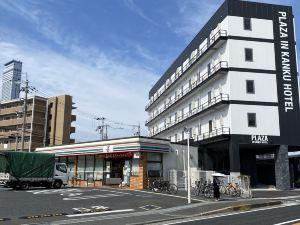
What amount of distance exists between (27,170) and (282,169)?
90.3 ft

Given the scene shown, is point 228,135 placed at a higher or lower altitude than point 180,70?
lower

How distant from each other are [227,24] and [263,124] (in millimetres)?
12527

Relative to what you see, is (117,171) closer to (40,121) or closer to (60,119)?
(60,119)

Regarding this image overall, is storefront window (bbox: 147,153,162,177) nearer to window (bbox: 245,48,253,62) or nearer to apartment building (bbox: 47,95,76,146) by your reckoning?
window (bbox: 245,48,253,62)

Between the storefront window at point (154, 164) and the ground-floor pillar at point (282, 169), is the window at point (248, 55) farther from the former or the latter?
the storefront window at point (154, 164)

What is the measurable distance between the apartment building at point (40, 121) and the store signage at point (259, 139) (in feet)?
197

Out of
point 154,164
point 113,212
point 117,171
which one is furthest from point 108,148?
point 113,212

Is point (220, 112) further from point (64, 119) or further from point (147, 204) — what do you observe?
point (64, 119)

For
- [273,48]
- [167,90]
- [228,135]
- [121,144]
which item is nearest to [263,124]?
[228,135]

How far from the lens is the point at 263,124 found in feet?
149

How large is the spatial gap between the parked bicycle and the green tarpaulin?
Answer: 988cm

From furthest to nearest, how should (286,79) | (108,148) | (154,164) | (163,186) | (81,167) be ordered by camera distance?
(286,79)
(81,167)
(108,148)
(154,164)
(163,186)

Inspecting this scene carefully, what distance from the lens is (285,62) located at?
154 ft

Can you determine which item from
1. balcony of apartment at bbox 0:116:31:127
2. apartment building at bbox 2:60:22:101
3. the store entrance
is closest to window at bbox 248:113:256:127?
the store entrance
